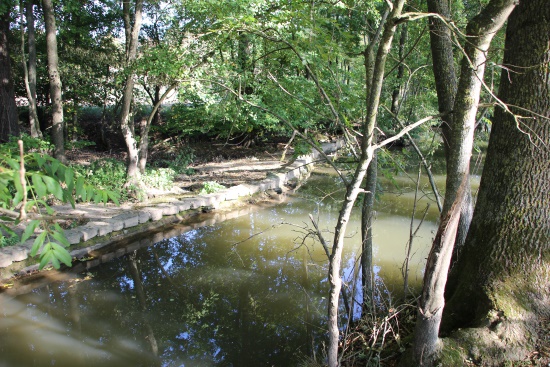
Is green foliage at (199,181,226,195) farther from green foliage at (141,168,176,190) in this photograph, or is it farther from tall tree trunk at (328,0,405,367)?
tall tree trunk at (328,0,405,367)

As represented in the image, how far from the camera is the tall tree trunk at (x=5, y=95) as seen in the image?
→ 8.79 meters

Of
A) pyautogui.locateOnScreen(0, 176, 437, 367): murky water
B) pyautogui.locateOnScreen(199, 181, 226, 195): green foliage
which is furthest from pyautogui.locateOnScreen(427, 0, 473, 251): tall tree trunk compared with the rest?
pyautogui.locateOnScreen(199, 181, 226, 195): green foliage

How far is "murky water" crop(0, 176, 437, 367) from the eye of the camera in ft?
12.8

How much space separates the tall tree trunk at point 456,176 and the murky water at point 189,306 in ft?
2.86

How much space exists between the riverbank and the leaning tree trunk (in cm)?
157

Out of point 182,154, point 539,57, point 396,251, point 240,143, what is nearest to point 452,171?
point 539,57

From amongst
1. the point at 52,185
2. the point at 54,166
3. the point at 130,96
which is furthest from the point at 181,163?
the point at 52,185

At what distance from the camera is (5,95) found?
351 inches

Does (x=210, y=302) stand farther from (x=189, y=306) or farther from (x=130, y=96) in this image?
(x=130, y=96)

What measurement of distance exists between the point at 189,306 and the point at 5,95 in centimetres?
733

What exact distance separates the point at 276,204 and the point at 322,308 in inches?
171

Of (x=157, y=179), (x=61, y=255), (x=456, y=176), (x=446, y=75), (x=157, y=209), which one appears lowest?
(x=157, y=209)

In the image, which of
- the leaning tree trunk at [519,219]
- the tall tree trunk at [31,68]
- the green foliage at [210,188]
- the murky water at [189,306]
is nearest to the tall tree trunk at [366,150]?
the murky water at [189,306]

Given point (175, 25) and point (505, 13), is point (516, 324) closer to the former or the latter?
point (505, 13)
